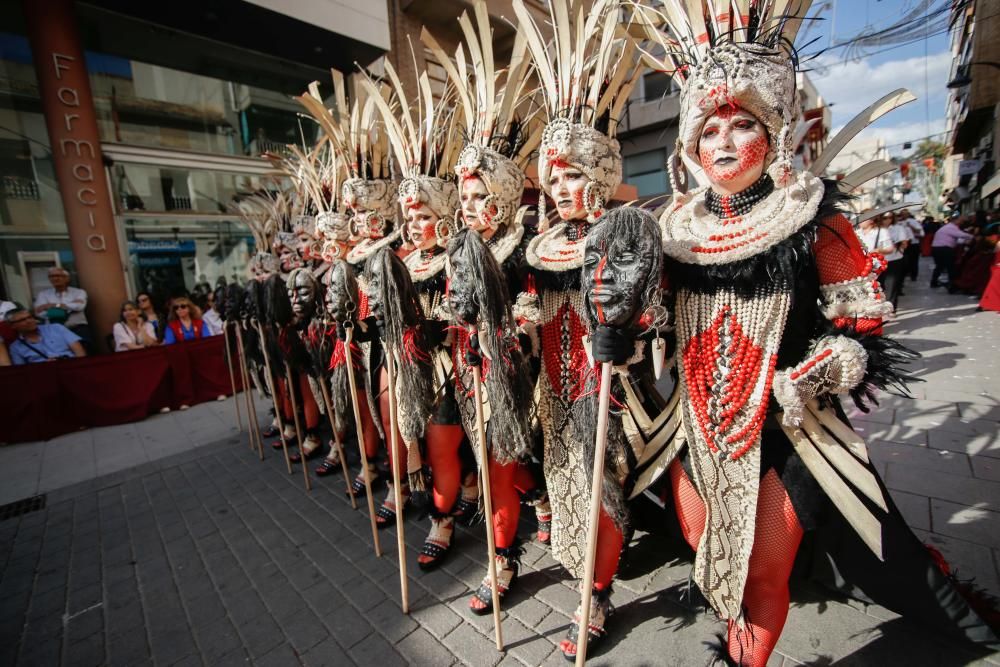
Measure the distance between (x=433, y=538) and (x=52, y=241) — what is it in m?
9.46

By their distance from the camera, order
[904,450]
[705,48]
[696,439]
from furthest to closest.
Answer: [904,450], [696,439], [705,48]

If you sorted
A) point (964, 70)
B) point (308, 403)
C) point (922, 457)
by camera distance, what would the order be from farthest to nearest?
point (964, 70), point (308, 403), point (922, 457)

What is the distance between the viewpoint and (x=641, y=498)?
8.46 feet

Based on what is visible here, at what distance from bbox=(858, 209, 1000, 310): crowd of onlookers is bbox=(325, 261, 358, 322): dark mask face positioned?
7.69 m

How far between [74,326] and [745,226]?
939 centimetres

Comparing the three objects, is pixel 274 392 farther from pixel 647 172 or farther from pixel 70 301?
pixel 647 172

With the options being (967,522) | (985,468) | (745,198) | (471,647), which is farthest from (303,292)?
(985,468)

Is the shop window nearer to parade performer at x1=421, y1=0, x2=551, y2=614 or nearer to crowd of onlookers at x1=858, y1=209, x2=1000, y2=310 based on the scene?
crowd of onlookers at x1=858, y1=209, x2=1000, y2=310

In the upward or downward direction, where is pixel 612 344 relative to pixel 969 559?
upward

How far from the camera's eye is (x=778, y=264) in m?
1.37

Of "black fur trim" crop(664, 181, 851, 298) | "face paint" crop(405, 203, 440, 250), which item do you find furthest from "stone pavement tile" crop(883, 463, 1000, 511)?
"face paint" crop(405, 203, 440, 250)

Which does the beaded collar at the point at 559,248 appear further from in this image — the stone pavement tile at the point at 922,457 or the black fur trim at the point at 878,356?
the stone pavement tile at the point at 922,457

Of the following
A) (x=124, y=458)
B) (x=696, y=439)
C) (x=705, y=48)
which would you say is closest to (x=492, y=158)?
(x=705, y=48)

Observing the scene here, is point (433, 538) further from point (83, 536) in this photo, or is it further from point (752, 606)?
point (83, 536)
